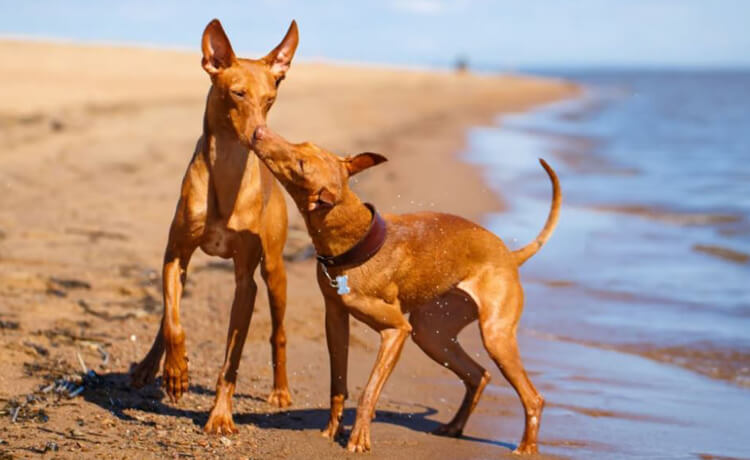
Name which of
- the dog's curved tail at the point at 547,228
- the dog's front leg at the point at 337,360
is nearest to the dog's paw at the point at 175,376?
the dog's front leg at the point at 337,360

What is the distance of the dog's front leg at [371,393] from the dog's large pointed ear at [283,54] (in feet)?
5.05

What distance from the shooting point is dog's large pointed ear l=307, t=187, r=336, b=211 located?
4.78 metres

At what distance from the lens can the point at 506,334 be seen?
5.17 metres

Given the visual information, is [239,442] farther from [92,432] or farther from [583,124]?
[583,124]

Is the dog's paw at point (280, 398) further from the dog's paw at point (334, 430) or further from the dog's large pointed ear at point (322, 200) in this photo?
the dog's large pointed ear at point (322, 200)

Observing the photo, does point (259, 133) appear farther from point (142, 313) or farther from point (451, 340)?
point (142, 313)

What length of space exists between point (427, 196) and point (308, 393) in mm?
7436

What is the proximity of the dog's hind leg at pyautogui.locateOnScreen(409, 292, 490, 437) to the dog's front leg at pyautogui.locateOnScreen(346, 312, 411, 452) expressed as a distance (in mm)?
554

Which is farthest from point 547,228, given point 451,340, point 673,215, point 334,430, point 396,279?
point 673,215

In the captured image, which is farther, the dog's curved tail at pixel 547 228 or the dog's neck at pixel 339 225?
the dog's curved tail at pixel 547 228

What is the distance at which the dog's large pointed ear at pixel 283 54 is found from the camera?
17.6 ft

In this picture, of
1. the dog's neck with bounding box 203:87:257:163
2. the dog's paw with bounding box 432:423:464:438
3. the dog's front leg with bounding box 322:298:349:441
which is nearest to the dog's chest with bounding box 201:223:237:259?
the dog's neck with bounding box 203:87:257:163

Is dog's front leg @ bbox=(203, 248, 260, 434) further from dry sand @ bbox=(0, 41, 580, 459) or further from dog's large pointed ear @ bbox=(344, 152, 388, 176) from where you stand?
dog's large pointed ear @ bbox=(344, 152, 388, 176)

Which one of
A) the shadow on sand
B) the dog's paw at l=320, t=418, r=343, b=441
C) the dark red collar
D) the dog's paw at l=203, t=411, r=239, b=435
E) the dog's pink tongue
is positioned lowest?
the shadow on sand
